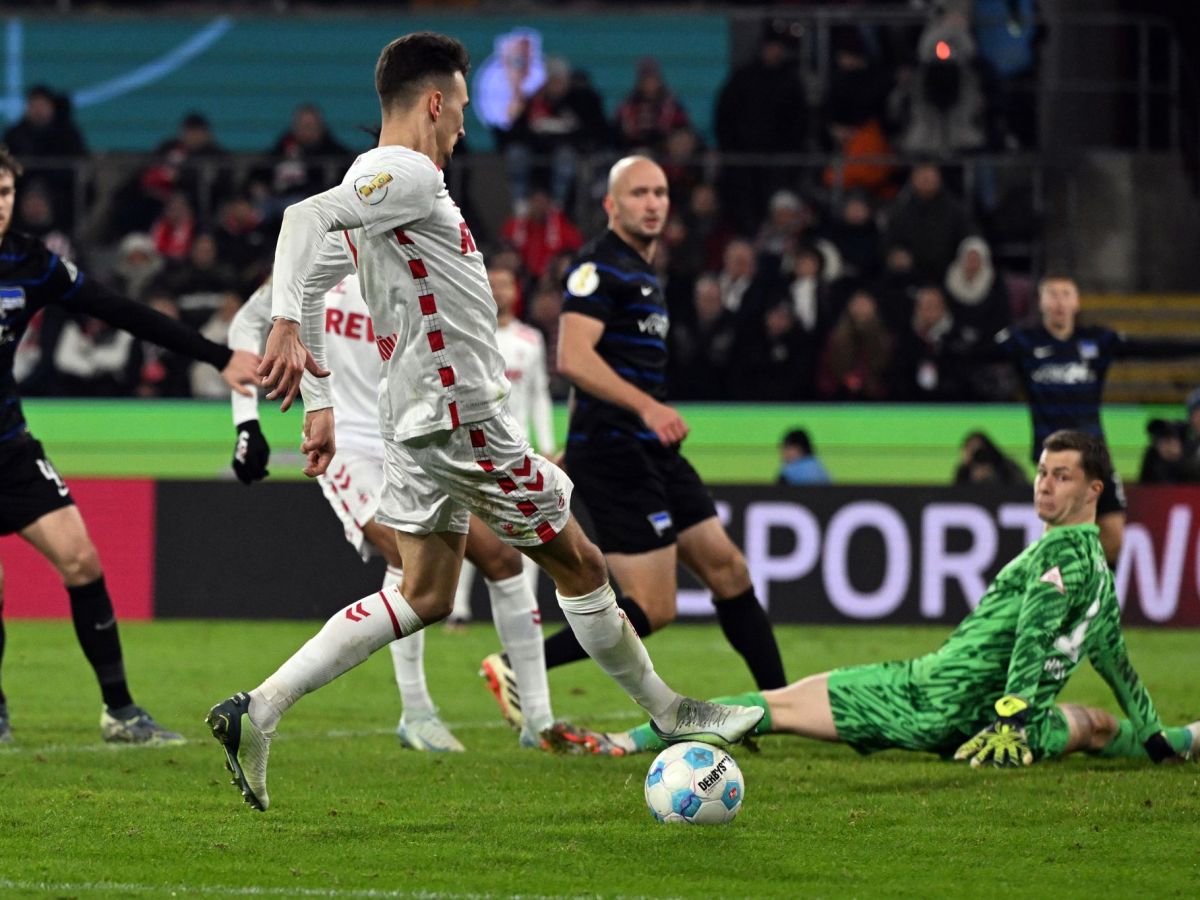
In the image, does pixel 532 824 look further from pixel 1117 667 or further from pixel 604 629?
pixel 1117 667

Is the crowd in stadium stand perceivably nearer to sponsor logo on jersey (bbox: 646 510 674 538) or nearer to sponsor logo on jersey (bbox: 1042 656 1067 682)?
sponsor logo on jersey (bbox: 646 510 674 538)

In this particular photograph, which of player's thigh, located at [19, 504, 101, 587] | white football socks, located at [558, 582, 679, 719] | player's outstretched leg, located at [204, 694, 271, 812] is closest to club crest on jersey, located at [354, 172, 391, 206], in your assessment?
white football socks, located at [558, 582, 679, 719]

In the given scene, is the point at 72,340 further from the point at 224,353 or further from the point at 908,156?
the point at 224,353

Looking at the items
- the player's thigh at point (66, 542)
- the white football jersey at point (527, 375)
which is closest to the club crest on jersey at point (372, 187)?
the player's thigh at point (66, 542)

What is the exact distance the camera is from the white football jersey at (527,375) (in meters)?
12.1

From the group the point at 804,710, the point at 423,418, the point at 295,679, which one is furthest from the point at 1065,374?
the point at 295,679

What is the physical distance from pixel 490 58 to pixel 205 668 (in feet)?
32.7

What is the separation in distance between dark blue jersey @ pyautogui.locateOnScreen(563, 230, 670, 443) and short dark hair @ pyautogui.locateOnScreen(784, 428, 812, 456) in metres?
7.27

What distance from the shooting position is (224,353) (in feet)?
23.3

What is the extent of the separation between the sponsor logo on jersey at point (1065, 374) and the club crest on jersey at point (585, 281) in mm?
4481

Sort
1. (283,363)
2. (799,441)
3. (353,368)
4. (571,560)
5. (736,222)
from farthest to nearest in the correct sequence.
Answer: (736,222), (799,441), (353,368), (571,560), (283,363)

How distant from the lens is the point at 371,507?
7672mm

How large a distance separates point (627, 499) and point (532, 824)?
2019 millimetres

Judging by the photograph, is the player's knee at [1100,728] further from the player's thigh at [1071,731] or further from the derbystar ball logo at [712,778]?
the derbystar ball logo at [712,778]
